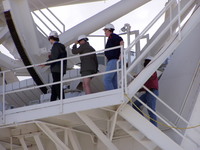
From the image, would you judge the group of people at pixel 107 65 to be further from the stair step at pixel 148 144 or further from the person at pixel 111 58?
the stair step at pixel 148 144

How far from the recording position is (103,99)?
36.2ft

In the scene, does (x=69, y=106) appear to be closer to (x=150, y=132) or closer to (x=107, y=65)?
(x=107, y=65)

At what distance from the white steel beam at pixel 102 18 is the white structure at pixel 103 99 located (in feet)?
0.09

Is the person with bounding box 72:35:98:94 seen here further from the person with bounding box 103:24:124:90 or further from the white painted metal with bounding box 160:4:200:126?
the white painted metal with bounding box 160:4:200:126

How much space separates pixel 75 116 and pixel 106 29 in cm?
224

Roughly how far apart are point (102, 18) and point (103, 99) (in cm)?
374

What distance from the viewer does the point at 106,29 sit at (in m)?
12.1

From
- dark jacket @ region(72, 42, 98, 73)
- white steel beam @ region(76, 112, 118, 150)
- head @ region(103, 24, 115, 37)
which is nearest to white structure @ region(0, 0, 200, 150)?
white steel beam @ region(76, 112, 118, 150)

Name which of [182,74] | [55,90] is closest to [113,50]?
[55,90]

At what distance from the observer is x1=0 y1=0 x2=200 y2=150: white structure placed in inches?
440

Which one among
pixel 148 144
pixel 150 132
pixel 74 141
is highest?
pixel 150 132

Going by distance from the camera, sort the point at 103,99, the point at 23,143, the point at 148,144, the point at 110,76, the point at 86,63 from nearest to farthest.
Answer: the point at 103,99
the point at 110,76
the point at 148,144
the point at 86,63
the point at 23,143

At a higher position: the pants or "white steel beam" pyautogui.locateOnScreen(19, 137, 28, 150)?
the pants

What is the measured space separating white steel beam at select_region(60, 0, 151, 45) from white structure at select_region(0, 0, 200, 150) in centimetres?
3
